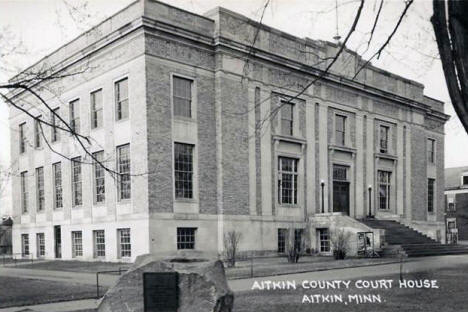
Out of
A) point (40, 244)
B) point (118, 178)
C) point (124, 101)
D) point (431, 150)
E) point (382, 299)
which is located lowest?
point (40, 244)

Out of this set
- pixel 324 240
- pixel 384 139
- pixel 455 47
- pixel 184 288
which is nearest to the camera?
pixel 455 47

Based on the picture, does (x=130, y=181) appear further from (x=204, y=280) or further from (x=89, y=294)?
(x=204, y=280)

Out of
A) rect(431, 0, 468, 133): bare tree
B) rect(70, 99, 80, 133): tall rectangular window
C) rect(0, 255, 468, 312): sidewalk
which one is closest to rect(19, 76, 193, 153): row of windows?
rect(70, 99, 80, 133): tall rectangular window

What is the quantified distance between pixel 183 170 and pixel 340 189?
12.6 m

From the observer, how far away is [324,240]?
1213 inches

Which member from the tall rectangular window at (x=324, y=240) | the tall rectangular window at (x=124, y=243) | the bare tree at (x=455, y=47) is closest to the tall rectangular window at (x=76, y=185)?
the tall rectangular window at (x=124, y=243)

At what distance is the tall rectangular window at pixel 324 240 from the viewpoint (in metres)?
30.5

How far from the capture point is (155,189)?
80.0ft

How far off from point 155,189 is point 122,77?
20.3 feet

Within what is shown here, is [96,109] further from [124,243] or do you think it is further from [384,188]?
[384,188]

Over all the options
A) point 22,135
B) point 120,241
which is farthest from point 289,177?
point 22,135

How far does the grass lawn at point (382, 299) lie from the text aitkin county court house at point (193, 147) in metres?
10.9

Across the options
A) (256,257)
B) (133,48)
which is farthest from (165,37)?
(256,257)

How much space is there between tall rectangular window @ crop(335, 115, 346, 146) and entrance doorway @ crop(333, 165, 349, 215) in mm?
1713
